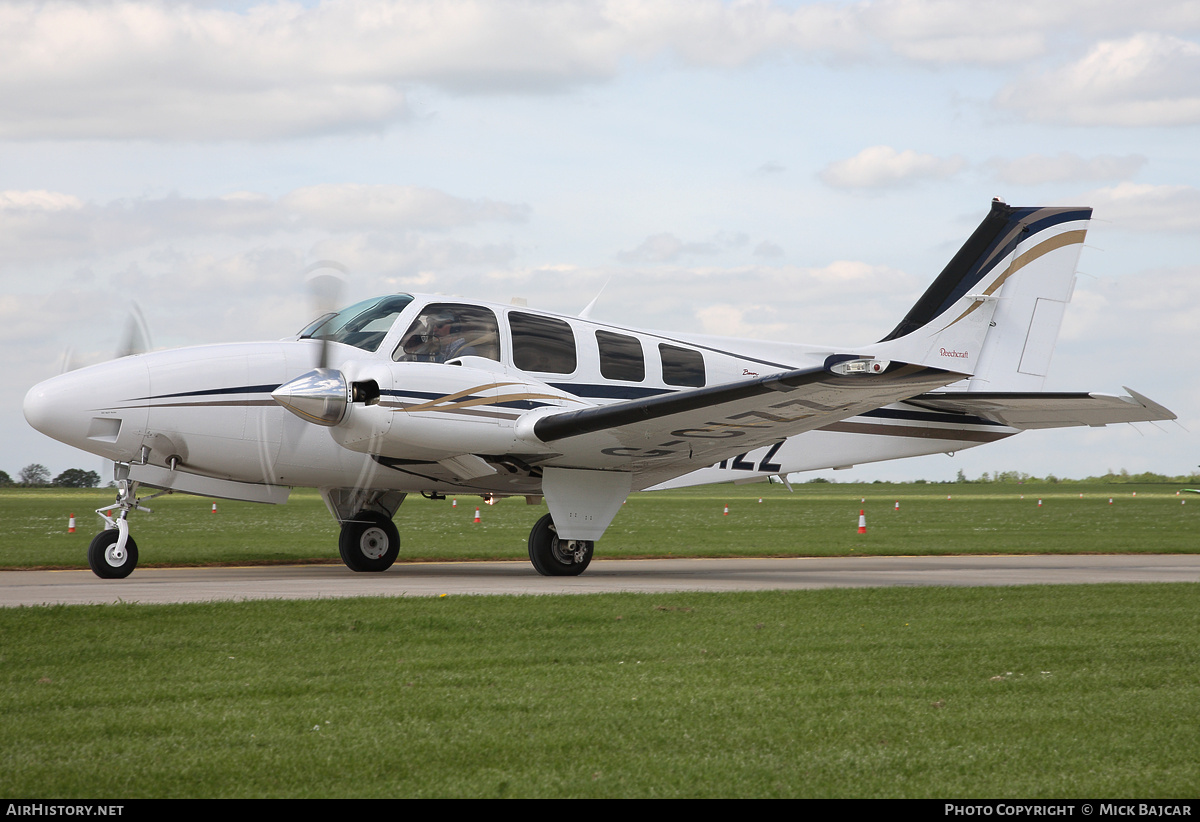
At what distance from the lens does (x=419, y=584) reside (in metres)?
12.8

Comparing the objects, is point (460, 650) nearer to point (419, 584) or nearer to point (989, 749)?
point (989, 749)

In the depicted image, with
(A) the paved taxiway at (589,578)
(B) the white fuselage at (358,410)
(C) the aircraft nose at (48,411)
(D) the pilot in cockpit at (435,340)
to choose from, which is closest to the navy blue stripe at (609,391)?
(B) the white fuselage at (358,410)

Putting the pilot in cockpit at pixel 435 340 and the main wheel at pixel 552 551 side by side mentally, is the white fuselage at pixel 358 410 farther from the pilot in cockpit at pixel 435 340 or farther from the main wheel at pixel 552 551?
the main wheel at pixel 552 551

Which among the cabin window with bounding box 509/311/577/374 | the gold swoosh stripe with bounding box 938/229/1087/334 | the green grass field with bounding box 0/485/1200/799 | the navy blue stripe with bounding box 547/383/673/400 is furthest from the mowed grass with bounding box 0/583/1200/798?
the gold swoosh stripe with bounding box 938/229/1087/334

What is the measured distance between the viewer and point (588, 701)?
6.36 m

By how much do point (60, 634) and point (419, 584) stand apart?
200 inches

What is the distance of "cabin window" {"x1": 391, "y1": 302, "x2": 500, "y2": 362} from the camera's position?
13.0 metres

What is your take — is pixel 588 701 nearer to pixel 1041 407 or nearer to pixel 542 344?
pixel 542 344

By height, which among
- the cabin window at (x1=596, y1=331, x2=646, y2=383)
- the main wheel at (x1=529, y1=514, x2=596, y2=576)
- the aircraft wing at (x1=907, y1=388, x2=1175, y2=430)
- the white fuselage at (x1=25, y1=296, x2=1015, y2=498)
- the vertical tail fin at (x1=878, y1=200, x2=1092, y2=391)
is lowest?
the main wheel at (x1=529, y1=514, x2=596, y2=576)

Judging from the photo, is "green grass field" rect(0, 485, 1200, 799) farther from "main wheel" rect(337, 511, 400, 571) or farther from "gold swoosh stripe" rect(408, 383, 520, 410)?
"main wheel" rect(337, 511, 400, 571)

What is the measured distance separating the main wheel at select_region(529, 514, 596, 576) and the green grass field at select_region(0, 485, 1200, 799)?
133 inches

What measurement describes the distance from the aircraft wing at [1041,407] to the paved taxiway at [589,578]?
232 centimetres

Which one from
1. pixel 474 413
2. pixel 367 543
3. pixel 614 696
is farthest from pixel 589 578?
pixel 614 696

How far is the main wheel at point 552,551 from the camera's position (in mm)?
14188
